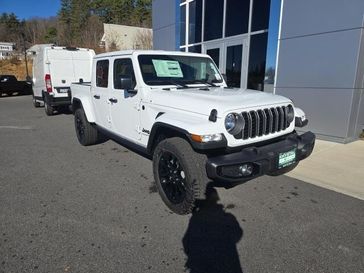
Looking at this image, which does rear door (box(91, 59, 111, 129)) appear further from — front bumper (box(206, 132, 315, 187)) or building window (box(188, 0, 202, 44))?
building window (box(188, 0, 202, 44))

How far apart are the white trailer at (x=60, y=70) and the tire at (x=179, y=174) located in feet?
24.3

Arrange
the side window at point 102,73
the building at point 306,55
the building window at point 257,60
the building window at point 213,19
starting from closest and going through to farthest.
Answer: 1. the side window at point 102,73
2. the building at point 306,55
3. the building window at point 257,60
4. the building window at point 213,19

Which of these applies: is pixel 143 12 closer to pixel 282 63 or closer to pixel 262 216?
pixel 282 63

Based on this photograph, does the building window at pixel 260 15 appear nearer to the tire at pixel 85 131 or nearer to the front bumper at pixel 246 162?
the tire at pixel 85 131

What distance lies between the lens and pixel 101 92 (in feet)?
16.6

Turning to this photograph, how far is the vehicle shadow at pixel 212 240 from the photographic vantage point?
7.96ft

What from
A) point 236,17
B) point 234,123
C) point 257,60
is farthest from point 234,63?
point 234,123

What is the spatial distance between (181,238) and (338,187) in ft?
8.64

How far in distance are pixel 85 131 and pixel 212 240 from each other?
4132 millimetres

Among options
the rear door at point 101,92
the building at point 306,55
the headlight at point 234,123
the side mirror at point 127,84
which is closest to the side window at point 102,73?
the rear door at point 101,92

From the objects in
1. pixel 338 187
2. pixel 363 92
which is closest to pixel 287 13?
pixel 363 92

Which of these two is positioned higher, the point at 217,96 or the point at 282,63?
the point at 282,63

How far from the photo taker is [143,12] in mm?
50375

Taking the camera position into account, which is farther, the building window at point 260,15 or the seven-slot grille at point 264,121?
the building window at point 260,15
